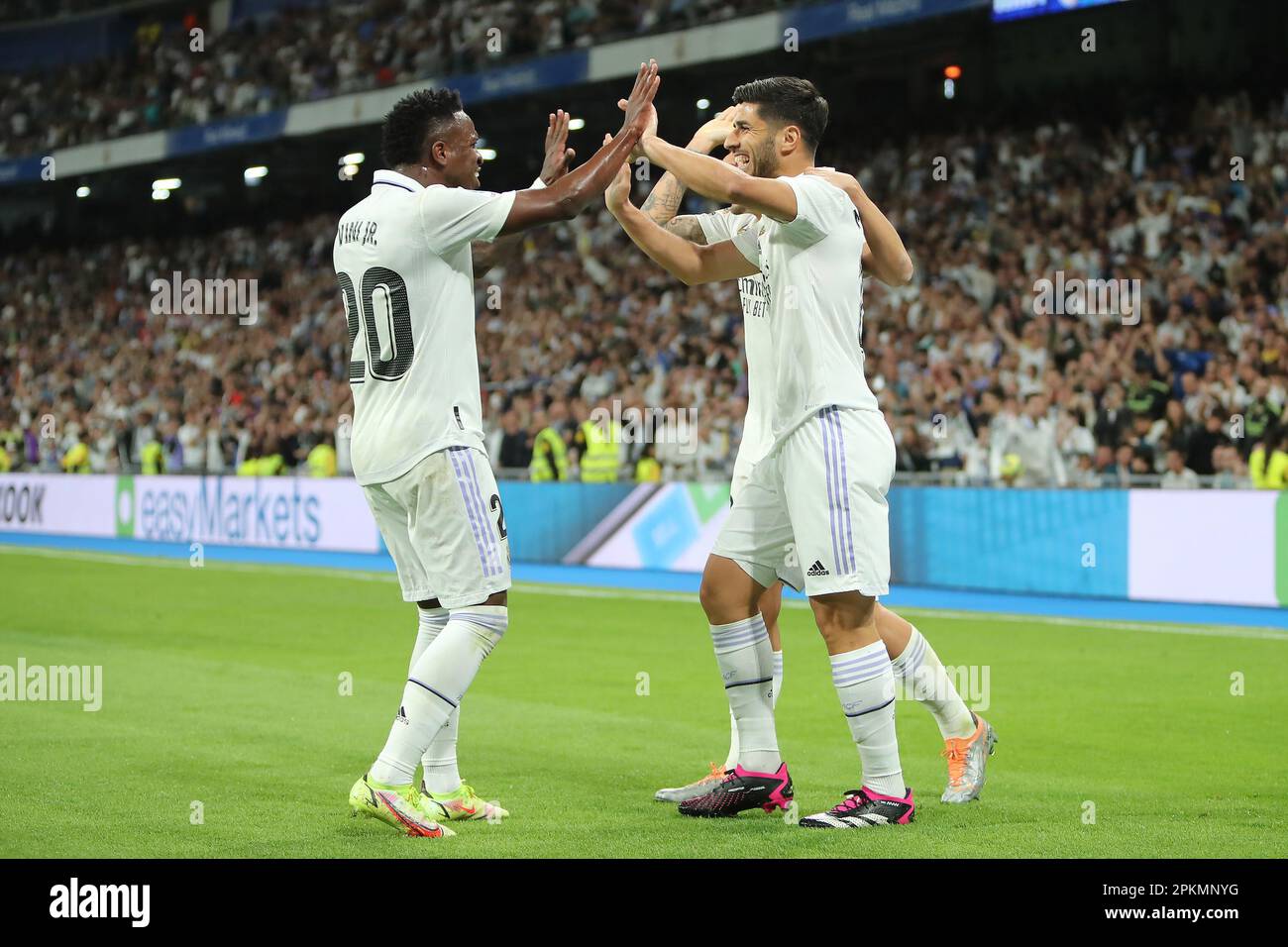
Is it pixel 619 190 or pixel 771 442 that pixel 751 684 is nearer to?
pixel 771 442

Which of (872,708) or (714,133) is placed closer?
(872,708)

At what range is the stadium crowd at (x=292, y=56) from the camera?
26.8m

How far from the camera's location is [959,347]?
20.0 metres

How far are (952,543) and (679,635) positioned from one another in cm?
453

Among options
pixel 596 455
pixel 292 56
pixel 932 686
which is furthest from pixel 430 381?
pixel 292 56

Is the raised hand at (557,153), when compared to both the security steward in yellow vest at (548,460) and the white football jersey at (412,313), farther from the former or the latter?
the security steward in yellow vest at (548,460)

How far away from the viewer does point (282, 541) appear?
23.8m

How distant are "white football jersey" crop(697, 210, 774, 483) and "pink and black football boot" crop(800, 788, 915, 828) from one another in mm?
1327

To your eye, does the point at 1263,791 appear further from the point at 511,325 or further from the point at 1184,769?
the point at 511,325

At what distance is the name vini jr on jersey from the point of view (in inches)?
231

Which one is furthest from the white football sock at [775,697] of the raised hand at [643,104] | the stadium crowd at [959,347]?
the stadium crowd at [959,347]

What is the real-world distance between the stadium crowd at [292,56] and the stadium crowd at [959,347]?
3297mm

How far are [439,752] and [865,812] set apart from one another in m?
1.62
